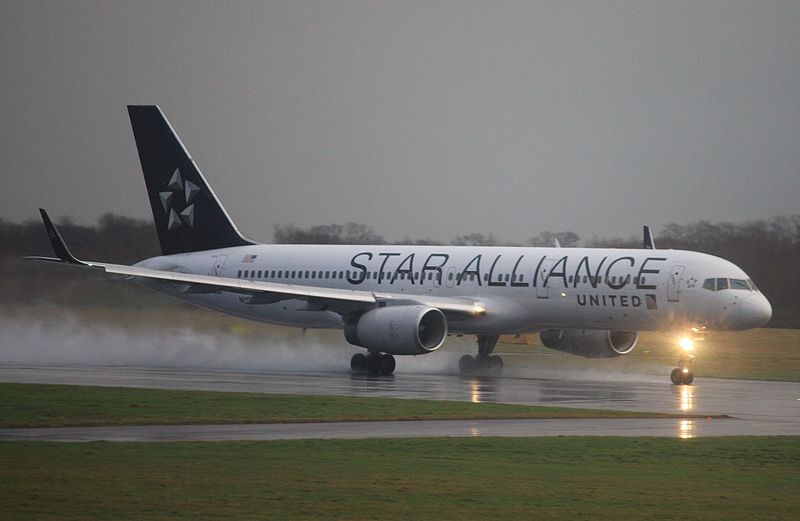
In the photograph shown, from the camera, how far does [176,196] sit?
49906 millimetres

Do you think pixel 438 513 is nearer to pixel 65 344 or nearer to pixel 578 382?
pixel 578 382

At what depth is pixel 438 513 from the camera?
14773 mm

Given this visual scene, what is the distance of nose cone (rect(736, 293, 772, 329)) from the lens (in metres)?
38.2

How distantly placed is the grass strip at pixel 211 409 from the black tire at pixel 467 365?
551 inches

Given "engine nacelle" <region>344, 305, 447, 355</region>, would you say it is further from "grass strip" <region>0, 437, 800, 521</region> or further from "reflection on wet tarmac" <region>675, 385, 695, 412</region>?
"grass strip" <region>0, 437, 800, 521</region>

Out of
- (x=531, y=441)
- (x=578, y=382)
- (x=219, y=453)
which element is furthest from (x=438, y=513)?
(x=578, y=382)

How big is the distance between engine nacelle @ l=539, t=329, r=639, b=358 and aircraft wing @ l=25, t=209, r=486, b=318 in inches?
120

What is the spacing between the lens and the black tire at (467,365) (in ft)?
142

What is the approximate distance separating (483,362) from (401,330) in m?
5.69

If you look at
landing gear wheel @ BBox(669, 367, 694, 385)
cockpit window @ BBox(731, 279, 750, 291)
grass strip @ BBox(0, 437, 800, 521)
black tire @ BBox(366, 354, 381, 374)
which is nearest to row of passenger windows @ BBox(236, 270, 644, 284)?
cockpit window @ BBox(731, 279, 750, 291)

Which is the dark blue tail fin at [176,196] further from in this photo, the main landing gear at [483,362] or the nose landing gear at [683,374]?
the nose landing gear at [683,374]

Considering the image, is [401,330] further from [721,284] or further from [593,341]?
[721,284]

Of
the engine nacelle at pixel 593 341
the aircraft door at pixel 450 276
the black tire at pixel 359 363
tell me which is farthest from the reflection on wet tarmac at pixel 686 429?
the aircraft door at pixel 450 276

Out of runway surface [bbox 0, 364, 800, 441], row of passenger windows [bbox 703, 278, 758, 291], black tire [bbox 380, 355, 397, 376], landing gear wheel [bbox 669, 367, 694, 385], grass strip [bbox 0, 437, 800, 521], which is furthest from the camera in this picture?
black tire [bbox 380, 355, 397, 376]
